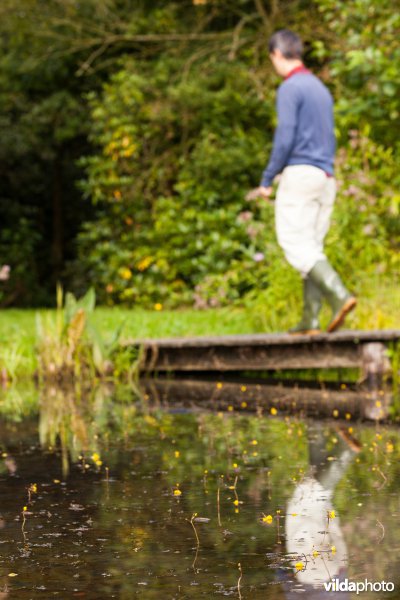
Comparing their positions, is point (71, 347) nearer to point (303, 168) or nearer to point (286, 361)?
point (286, 361)

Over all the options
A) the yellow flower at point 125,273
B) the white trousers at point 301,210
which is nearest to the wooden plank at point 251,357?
the white trousers at point 301,210

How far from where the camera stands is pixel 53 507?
17.7 ft

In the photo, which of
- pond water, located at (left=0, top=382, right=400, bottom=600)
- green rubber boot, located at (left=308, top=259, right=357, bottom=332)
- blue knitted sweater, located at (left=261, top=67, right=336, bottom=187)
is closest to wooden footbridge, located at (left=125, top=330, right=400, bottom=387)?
green rubber boot, located at (left=308, top=259, right=357, bottom=332)

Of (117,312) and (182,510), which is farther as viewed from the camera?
(117,312)

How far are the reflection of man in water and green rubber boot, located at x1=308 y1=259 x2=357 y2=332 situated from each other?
10.8 ft

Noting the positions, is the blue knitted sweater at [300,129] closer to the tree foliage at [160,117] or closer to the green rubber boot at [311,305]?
the green rubber boot at [311,305]

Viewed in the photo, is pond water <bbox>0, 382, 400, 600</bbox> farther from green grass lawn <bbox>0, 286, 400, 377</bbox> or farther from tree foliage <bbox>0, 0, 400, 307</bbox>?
tree foliage <bbox>0, 0, 400, 307</bbox>

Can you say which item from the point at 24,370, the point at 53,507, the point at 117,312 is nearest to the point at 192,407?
the point at 24,370

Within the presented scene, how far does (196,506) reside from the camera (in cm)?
536

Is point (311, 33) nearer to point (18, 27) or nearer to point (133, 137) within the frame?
point (133, 137)

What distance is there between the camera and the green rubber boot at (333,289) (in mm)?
10016

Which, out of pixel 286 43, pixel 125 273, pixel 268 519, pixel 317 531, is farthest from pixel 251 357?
pixel 125 273

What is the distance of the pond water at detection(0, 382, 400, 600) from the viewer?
13.4 feet

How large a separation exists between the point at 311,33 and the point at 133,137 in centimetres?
298
